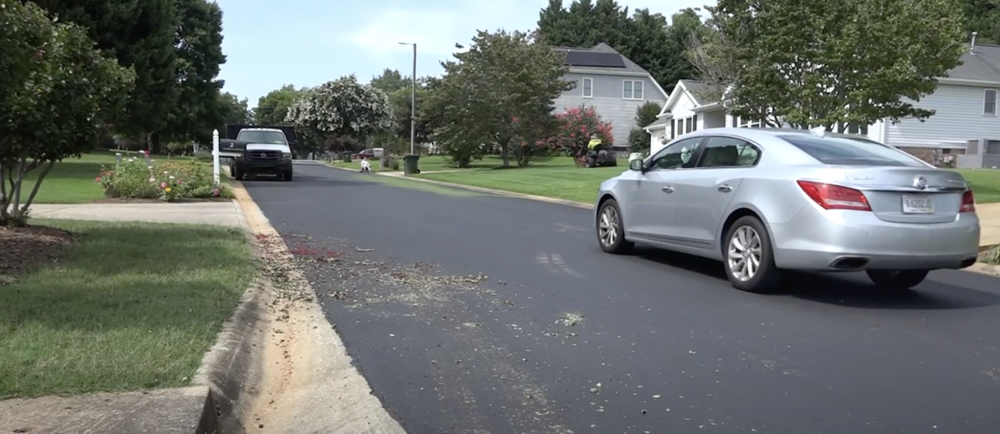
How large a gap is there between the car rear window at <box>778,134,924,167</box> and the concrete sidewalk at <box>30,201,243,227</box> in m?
8.23

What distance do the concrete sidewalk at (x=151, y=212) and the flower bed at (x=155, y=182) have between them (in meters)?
0.87

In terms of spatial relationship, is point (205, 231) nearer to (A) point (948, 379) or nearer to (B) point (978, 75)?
(A) point (948, 379)

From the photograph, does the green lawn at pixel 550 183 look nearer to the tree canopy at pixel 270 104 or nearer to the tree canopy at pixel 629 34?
the tree canopy at pixel 629 34

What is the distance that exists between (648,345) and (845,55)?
15.6 m

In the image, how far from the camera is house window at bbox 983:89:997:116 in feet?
118

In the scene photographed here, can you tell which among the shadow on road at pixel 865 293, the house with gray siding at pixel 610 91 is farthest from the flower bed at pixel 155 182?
the house with gray siding at pixel 610 91

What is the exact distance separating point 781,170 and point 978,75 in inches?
1344

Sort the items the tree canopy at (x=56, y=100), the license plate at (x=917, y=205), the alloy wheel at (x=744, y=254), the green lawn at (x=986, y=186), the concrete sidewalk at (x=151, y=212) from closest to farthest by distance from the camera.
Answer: the license plate at (x=917, y=205) → the alloy wheel at (x=744, y=254) → the tree canopy at (x=56, y=100) → the concrete sidewalk at (x=151, y=212) → the green lawn at (x=986, y=186)

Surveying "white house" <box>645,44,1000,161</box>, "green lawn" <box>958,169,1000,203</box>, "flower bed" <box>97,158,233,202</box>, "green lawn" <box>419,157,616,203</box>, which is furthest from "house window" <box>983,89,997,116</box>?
"flower bed" <box>97,158,233,202</box>

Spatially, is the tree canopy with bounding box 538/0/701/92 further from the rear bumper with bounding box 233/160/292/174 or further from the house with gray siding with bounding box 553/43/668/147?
the rear bumper with bounding box 233/160/292/174

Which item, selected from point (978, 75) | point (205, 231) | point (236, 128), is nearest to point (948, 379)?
point (205, 231)

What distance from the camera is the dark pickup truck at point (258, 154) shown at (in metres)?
26.7

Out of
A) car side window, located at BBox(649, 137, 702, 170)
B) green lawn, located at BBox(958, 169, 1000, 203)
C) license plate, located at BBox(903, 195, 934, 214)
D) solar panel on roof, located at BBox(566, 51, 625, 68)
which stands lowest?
green lawn, located at BBox(958, 169, 1000, 203)

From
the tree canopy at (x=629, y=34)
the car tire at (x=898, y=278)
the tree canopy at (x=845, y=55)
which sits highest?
the tree canopy at (x=629, y=34)
